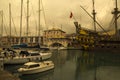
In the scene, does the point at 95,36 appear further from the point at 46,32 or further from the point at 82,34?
the point at 46,32

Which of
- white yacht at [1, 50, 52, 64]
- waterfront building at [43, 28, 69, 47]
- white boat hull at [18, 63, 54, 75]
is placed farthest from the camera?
waterfront building at [43, 28, 69, 47]

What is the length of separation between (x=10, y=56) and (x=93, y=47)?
3008 inches

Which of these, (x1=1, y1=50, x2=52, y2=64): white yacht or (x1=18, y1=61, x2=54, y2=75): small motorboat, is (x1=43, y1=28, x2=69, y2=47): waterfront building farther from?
(x1=18, y1=61, x2=54, y2=75): small motorboat

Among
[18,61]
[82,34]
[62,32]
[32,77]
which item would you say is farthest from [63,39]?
[32,77]

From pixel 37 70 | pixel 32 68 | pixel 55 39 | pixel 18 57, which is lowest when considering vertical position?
pixel 37 70

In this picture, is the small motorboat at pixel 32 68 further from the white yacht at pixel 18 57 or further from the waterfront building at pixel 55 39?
the waterfront building at pixel 55 39

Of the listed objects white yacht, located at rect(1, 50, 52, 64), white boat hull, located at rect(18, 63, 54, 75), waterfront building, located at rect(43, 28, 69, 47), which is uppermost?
waterfront building, located at rect(43, 28, 69, 47)

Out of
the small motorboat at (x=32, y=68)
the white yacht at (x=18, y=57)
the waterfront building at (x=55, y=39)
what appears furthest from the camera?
the waterfront building at (x=55, y=39)

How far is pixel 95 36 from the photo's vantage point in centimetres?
12038

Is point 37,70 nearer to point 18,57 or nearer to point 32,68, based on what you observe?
point 32,68

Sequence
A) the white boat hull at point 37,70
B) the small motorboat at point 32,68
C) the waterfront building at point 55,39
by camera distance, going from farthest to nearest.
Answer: the waterfront building at point 55,39
the small motorboat at point 32,68
the white boat hull at point 37,70

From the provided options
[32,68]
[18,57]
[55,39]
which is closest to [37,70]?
[32,68]

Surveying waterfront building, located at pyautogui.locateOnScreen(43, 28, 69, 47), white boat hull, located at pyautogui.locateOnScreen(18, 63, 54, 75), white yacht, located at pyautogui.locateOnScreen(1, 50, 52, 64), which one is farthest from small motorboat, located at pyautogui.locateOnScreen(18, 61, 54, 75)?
waterfront building, located at pyautogui.locateOnScreen(43, 28, 69, 47)

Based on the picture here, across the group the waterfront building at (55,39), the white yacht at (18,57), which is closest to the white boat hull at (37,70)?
the white yacht at (18,57)
